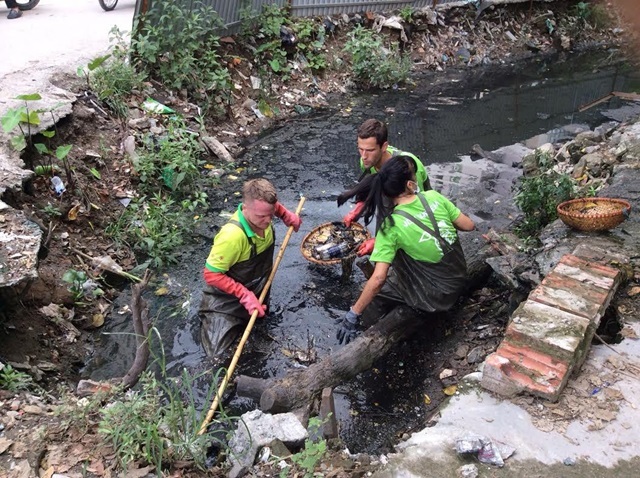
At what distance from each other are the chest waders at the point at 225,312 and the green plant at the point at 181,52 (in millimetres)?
4414

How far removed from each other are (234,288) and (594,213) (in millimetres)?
3044

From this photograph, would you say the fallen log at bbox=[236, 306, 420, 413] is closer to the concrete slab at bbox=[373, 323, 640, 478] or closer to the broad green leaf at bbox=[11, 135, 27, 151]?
the concrete slab at bbox=[373, 323, 640, 478]

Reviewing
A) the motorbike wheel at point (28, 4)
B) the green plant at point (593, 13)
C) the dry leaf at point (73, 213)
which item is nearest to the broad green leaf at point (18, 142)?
the dry leaf at point (73, 213)

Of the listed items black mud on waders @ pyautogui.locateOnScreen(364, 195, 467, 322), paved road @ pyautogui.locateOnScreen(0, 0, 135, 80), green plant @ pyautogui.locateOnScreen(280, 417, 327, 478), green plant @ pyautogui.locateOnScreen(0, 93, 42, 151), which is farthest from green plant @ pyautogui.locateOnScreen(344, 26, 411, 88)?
green plant @ pyautogui.locateOnScreen(280, 417, 327, 478)

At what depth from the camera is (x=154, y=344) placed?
15.4 feet

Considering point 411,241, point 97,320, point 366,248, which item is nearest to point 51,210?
point 97,320

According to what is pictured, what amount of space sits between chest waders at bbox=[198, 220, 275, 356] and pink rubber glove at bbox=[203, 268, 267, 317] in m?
0.15

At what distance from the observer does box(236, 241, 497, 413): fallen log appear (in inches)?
144

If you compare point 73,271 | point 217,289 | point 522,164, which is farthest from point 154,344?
point 522,164

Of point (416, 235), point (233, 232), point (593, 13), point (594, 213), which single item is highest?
point (593, 13)

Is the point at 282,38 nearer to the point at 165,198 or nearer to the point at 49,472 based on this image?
the point at 165,198

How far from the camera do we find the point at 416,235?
13.6ft

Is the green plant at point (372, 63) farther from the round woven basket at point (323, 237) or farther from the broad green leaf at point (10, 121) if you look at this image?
the broad green leaf at point (10, 121)

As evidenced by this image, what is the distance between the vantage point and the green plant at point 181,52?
789 cm
